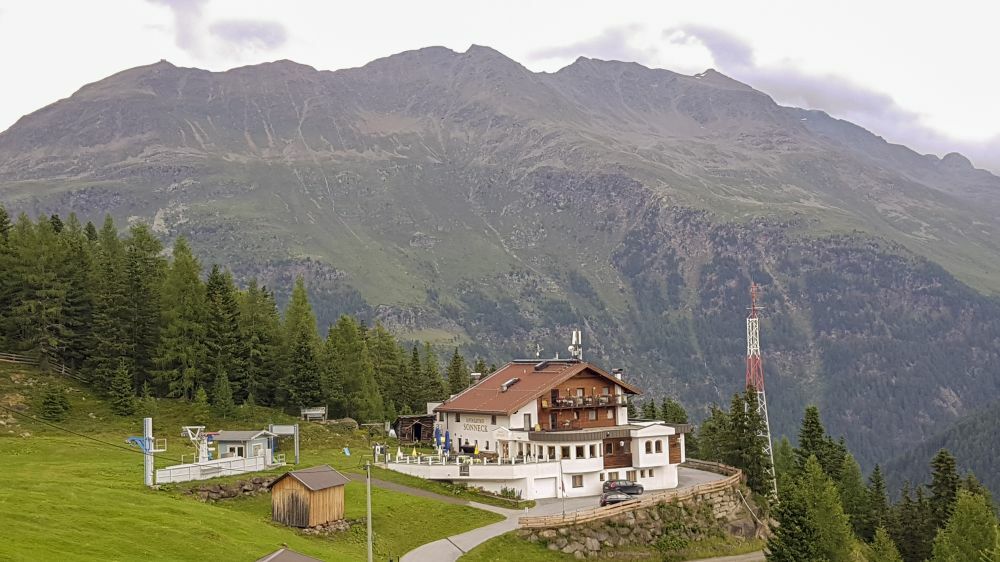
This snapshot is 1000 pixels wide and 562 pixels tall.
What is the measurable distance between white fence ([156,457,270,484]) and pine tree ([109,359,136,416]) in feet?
75.4

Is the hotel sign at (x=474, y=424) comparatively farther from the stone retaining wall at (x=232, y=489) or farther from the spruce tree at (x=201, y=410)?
the stone retaining wall at (x=232, y=489)

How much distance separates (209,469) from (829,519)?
54288 millimetres

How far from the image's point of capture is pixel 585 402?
322 feet

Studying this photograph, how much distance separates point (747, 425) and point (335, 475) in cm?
5574

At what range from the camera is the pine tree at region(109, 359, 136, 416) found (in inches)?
3772

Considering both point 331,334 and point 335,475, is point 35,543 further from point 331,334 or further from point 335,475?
point 331,334

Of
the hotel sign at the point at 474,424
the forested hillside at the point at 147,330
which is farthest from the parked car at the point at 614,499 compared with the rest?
the forested hillside at the point at 147,330

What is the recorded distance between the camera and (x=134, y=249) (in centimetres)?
11281

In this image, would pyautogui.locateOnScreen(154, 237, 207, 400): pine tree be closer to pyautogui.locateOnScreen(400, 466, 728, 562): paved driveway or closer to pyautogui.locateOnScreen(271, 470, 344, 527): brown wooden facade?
pyautogui.locateOnScreen(271, 470, 344, 527): brown wooden facade

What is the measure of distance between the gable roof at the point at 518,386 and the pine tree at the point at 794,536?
26298 millimetres

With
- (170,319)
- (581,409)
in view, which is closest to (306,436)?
(170,319)

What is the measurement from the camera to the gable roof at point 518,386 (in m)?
96.1

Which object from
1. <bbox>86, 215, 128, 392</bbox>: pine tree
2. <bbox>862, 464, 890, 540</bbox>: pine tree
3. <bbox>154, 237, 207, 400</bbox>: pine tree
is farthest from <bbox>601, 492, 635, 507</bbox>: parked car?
<bbox>86, 215, 128, 392</bbox>: pine tree

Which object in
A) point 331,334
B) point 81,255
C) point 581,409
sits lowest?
point 581,409
